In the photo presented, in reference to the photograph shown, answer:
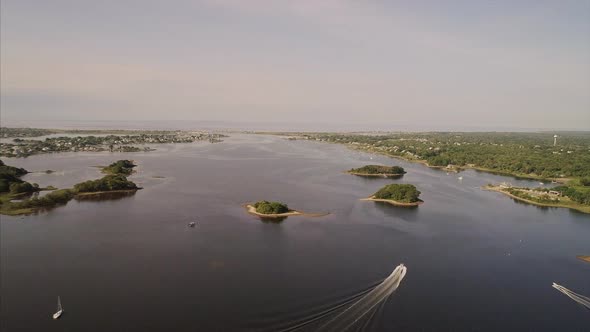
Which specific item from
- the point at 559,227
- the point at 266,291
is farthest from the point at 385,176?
the point at 266,291

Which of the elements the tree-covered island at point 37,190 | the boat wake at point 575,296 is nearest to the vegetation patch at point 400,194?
the boat wake at point 575,296

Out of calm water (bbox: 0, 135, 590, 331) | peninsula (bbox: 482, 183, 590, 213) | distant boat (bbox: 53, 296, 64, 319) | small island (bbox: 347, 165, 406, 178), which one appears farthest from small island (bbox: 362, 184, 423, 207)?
distant boat (bbox: 53, 296, 64, 319)

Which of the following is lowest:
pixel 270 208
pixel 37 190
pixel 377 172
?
pixel 377 172

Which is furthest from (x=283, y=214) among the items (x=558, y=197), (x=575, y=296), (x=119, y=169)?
(x=558, y=197)

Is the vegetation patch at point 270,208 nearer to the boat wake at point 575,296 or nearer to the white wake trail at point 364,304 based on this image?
the white wake trail at point 364,304

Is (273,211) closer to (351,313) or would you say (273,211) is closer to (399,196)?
(399,196)

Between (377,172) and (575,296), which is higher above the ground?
(377,172)
